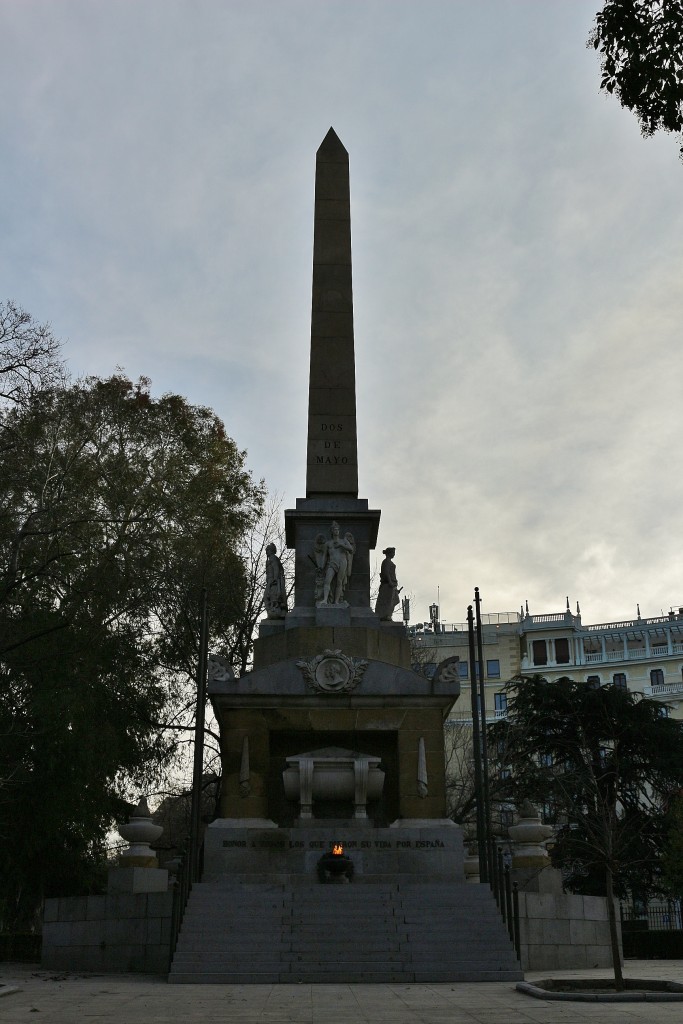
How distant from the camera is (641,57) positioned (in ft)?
31.2

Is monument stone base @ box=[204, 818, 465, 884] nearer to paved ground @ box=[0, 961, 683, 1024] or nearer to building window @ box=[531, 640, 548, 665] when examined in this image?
paved ground @ box=[0, 961, 683, 1024]

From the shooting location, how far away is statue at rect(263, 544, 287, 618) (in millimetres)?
22141

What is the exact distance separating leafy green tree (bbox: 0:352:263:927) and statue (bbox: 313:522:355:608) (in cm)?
402

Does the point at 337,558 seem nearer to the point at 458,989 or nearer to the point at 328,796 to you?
the point at 328,796

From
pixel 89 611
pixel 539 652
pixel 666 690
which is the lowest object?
pixel 89 611

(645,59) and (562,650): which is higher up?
(562,650)

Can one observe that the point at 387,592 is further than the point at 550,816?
No

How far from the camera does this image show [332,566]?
2188 centimetres

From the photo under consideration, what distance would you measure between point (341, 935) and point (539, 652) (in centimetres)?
5645

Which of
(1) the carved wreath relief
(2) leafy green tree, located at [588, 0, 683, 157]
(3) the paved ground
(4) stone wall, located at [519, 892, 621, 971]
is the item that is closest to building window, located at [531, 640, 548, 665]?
(1) the carved wreath relief

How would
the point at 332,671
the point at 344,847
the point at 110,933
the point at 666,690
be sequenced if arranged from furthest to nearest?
the point at 666,690 → the point at 332,671 → the point at 344,847 → the point at 110,933

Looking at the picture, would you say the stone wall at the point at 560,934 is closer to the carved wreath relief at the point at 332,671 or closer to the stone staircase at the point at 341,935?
the stone staircase at the point at 341,935

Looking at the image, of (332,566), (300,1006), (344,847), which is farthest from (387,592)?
(300,1006)

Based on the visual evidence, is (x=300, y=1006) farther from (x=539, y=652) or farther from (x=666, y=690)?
(x=539, y=652)
